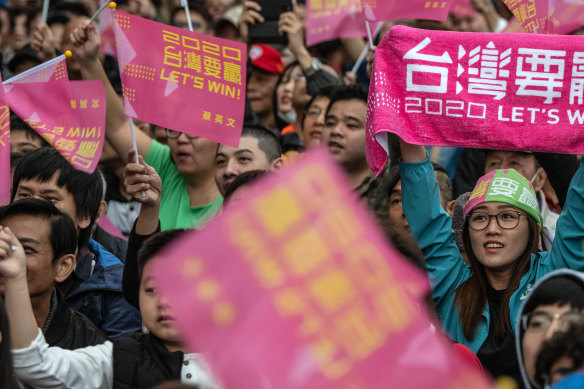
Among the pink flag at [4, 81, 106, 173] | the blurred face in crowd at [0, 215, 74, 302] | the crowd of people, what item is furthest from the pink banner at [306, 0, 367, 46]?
the blurred face in crowd at [0, 215, 74, 302]

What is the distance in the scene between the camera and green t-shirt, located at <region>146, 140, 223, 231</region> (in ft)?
17.0

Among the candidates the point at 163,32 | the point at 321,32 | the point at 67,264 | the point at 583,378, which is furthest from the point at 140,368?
the point at 321,32

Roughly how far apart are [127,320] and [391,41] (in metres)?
1.68

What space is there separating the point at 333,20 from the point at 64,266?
3235 mm

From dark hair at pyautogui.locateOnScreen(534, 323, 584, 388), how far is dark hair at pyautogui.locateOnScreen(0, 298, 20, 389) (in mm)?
1555

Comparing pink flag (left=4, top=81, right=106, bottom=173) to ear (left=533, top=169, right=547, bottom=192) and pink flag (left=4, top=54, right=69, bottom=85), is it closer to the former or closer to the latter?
pink flag (left=4, top=54, right=69, bottom=85)

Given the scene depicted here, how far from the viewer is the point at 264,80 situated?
7309 mm

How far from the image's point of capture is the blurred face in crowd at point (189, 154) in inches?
211

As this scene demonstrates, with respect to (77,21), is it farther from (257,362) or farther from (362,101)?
(257,362)

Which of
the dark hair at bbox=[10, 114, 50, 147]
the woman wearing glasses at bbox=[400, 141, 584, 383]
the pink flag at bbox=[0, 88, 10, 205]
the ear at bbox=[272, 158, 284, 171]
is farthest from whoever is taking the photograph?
the dark hair at bbox=[10, 114, 50, 147]

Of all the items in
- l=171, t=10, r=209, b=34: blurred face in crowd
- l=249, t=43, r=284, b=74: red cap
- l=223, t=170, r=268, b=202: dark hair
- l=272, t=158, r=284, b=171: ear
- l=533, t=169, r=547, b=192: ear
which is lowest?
l=533, t=169, r=547, b=192: ear

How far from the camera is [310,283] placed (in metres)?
2.35

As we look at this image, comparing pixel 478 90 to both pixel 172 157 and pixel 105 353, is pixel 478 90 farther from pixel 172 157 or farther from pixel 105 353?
pixel 172 157

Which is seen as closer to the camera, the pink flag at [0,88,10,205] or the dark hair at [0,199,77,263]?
the dark hair at [0,199,77,263]
